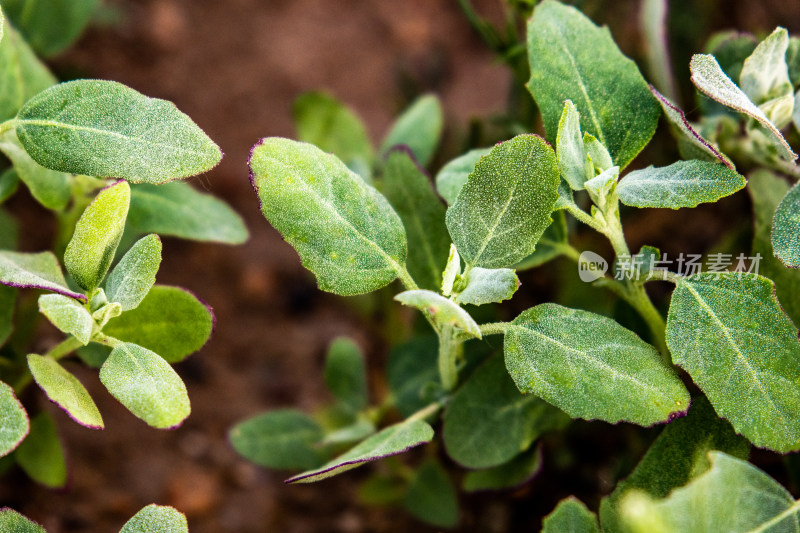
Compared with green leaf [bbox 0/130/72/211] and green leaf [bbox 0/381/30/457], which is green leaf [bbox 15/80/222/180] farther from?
green leaf [bbox 0/381/30/457]

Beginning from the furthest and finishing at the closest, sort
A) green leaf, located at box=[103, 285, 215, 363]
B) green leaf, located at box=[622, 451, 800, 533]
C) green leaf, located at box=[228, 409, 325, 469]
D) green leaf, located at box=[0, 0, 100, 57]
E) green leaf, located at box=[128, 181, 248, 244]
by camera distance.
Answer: green leaf, located at box=[0, 0, 100, 57], green leaf, located at box=[228, 409, 325, 469], green leaf, located at box=[128, 181, 248, 244], green leaf, located at box=[103, 285, 215, 363], green leaf, located at box=[622, 451, 800, 533]

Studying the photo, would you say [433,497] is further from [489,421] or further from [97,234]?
[97,234]

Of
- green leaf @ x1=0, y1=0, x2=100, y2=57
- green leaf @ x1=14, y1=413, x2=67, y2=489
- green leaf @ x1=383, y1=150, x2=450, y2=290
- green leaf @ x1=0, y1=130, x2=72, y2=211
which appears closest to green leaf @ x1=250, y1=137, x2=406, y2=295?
green leaf @ x1=383, y1=150, x2=450, y2=290

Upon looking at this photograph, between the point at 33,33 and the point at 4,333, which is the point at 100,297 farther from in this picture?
the point at 33,33

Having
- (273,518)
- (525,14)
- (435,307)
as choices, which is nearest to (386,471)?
(273,518)

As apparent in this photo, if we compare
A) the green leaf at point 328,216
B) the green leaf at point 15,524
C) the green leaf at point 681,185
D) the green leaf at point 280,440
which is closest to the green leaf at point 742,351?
the green leaf at point 681,185

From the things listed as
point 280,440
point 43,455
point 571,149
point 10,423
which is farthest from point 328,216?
point 43,455

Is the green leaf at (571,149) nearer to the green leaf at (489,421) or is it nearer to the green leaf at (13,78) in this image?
the green leaf at (489,421)
